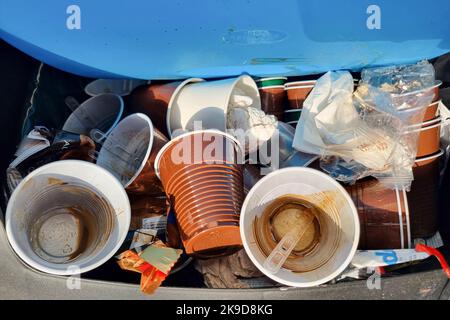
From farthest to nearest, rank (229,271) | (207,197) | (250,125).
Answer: (250,125), (229,271), (207,197)

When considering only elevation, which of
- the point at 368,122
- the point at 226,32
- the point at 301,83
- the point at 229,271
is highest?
the point at 226,32

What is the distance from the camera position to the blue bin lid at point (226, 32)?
55.2 inches

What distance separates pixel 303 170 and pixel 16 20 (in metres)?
0.89

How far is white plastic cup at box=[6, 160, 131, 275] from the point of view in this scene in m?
1.12

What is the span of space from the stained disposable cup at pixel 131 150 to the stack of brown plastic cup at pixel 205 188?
0.35ft

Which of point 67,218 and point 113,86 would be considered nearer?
point 67,218

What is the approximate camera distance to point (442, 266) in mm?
1185

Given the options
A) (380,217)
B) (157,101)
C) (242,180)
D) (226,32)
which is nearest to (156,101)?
(157,101)

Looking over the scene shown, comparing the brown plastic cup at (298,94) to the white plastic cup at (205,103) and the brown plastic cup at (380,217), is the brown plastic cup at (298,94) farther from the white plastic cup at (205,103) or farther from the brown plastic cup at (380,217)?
the brown plastic cup at (380,217)

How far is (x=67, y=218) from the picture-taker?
130cm

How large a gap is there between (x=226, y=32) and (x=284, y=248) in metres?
0.61

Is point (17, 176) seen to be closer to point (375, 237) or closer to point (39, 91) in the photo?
point (39, 91)

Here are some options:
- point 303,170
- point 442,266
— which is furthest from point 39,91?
point 442,266

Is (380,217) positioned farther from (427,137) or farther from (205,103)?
(205,103)
